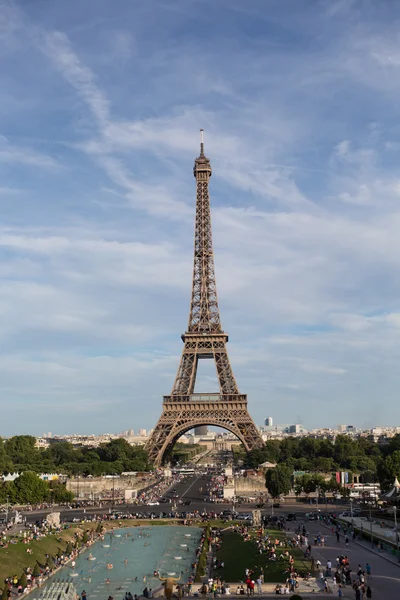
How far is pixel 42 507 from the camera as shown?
275 ft

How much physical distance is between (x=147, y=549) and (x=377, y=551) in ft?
65.0

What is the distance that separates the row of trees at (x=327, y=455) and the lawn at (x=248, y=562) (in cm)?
5346

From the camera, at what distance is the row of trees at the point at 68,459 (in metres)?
116

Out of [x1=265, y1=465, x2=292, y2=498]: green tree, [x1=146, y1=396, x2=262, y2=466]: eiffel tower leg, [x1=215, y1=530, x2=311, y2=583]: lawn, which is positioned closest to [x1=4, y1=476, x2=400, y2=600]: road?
[x1=265, y1=465, x2=292, y2=498]: green tree

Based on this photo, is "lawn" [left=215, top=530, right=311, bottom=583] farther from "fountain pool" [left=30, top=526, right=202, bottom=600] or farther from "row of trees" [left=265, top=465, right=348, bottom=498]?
"row of trees" [left=265, top=465, right=348, bottom=498]

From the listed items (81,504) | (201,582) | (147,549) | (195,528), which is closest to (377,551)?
(201,582)

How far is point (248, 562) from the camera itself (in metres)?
45.0

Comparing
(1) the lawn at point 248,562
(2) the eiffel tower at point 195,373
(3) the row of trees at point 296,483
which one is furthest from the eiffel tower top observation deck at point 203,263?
(1) the lawn at point 248,562

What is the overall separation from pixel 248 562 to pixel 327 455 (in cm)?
10125

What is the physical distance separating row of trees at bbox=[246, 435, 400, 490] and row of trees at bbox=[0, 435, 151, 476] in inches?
945

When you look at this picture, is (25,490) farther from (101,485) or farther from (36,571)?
(36,571)

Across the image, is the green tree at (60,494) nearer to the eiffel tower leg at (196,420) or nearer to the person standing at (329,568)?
the eiffel tower leg at (196,420)

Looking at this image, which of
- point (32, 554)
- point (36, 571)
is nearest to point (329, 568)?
point (36, 571)

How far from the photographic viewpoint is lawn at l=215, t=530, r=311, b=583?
40719mm
